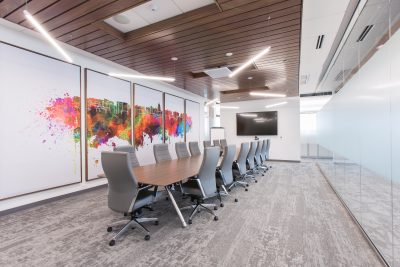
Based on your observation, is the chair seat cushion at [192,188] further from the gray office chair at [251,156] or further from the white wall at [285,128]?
the white wall at [285,128]

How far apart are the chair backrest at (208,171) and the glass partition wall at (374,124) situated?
193 centimetres

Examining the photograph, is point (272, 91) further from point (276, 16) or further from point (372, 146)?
point (372, 146)

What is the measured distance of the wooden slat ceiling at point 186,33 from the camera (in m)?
2.59

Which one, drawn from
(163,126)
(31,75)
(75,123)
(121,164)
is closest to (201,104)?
(163,126)

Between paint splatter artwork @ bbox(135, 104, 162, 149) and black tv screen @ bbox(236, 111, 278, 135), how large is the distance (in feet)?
15.7

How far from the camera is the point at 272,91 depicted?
7.62m

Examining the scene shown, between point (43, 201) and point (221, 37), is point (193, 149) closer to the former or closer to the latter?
point (221, 37)

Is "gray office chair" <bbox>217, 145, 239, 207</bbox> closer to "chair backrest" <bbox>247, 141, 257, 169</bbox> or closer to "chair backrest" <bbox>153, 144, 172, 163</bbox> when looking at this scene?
"chair backrest" <bbox>153, 144, 172, 163</bbox>

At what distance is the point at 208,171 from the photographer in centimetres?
311

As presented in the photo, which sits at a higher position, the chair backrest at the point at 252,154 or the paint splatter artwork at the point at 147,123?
the paint splatter artwork at the point at 147,123

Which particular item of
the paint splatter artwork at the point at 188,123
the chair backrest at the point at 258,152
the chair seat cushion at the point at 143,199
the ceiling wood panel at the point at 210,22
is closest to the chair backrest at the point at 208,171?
the chair seat cushion at the point at 143,199

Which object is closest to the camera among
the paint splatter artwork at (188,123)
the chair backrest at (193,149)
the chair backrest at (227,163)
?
the chair backrest at (227,163)

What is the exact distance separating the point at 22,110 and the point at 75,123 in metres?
0.91

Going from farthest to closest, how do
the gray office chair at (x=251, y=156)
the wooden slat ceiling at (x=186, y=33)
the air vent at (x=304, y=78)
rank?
the air vent at (x=304, y=78)
the gray office chair at (x=251, y=156)
the wooden slat ceiling at (x=186, y=33)
